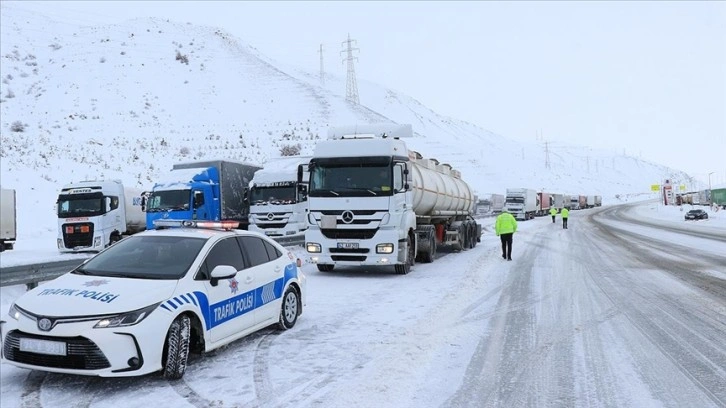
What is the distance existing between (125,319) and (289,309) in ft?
10.0

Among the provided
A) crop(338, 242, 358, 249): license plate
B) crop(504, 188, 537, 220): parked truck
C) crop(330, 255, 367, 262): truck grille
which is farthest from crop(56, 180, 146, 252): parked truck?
crop(504, 188, 537, 220): parked truck

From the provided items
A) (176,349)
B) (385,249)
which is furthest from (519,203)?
(176,349)

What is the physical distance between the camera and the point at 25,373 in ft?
17.9

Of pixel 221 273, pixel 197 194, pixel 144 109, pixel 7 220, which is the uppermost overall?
pixel 144 109

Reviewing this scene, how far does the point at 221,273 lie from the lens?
5.82 m

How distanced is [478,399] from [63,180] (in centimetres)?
3260

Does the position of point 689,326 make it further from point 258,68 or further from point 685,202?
point 685,202

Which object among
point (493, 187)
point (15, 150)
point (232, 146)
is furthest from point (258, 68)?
point (15, 150)

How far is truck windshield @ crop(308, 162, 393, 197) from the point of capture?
13.0m

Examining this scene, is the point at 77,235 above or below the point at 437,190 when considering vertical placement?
below

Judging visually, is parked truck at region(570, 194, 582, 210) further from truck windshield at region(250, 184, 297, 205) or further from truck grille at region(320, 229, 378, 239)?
truck grille at region(320, 229, 378, 239)

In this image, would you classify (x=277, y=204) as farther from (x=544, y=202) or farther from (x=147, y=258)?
(x=544, y=202)

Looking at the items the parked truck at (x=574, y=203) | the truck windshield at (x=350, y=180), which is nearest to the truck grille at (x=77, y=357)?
the truck windshield at (x=350, y=180)

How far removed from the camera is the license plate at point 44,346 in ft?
15.6
